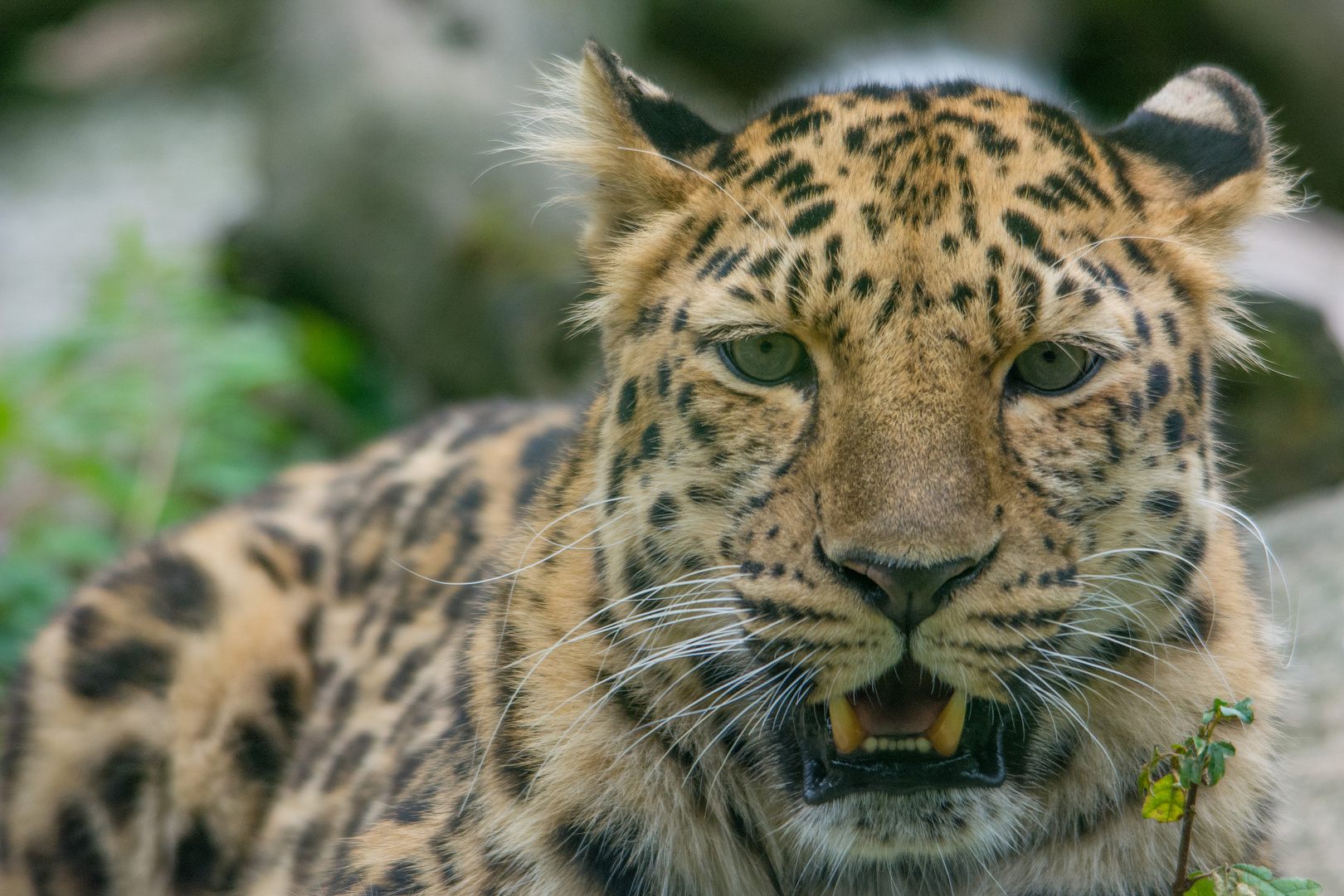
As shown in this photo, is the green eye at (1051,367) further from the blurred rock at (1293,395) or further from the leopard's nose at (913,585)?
the blurred rock at (1293,395)

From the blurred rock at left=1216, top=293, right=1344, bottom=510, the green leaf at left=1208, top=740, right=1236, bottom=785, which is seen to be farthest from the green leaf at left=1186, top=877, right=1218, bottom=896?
the blurred rock at left=1216, top=293, right=1344, bottom=510

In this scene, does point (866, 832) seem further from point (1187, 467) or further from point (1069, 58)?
point (1069, 58)

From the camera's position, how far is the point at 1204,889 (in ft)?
10.8

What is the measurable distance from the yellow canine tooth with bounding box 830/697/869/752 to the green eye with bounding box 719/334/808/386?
80 centimetres

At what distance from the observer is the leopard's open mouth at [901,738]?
332 cm

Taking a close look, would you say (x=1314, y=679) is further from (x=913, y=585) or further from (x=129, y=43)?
(x=129, y=43)

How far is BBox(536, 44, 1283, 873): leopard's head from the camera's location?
10.6 ft

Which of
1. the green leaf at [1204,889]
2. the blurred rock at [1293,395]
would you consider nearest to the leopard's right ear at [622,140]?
the green leaf at [1204,889]

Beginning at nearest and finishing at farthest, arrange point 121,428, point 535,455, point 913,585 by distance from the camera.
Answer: point 913,585, point 535,455, point 121,428

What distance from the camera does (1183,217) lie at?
382 centimetres

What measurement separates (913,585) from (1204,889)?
101cm

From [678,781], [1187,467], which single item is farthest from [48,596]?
[1187,467]

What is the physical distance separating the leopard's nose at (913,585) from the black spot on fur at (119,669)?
370cm

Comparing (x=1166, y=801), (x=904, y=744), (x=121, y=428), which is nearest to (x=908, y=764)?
(x=904, y=744)
